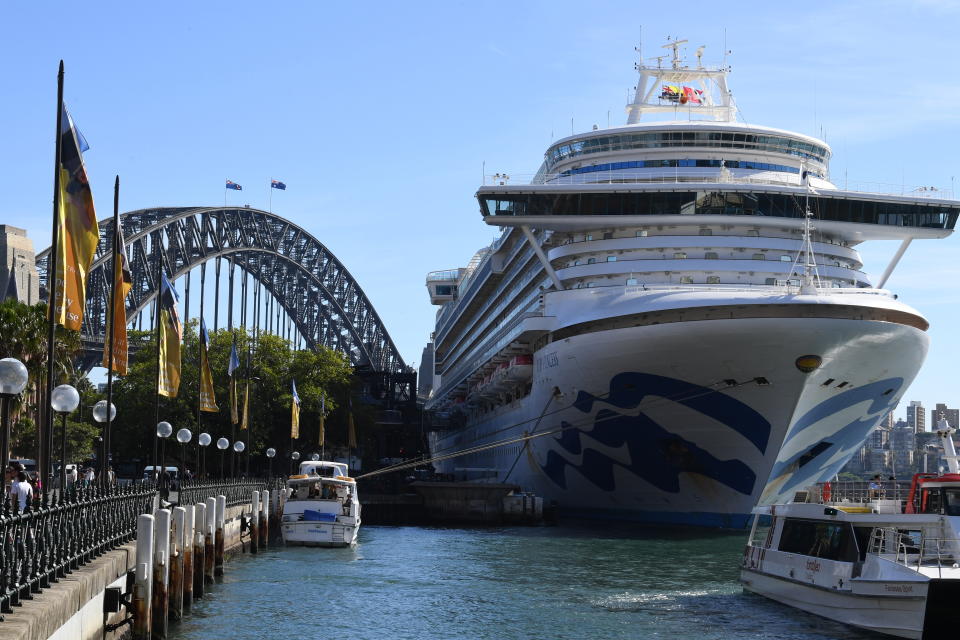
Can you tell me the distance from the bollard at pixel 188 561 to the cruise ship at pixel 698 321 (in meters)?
18.8

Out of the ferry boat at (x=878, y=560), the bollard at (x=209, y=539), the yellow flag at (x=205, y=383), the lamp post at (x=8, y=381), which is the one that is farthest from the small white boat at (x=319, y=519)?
the lamp post at (x=8, y=381)

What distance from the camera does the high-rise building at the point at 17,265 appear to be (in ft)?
342

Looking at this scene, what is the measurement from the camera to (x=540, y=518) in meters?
53.9

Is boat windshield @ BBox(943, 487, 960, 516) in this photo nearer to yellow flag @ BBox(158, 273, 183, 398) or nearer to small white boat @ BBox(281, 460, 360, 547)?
yellow flag @ BBox(158, 273, 183, 398)

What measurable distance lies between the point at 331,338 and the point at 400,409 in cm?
5043

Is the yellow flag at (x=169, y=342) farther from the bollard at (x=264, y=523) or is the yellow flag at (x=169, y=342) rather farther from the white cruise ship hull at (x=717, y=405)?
the white cruise ship hull at (x=717, y=405)

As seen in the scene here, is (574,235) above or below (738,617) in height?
above

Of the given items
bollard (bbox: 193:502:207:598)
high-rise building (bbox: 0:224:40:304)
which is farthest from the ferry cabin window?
high-rise building (bbox: 0:224:40:304)

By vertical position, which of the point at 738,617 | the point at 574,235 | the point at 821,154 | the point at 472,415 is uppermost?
the point at 821,154

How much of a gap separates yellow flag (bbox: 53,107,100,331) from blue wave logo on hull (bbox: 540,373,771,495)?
25.2m

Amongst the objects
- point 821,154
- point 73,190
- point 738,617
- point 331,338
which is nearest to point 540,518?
point 821,154

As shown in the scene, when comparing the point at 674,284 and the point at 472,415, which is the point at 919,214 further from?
the point at 472,415

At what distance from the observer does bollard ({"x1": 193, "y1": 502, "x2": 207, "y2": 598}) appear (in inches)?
1169

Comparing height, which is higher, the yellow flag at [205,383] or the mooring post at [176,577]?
the yellow flag at [205,383]
